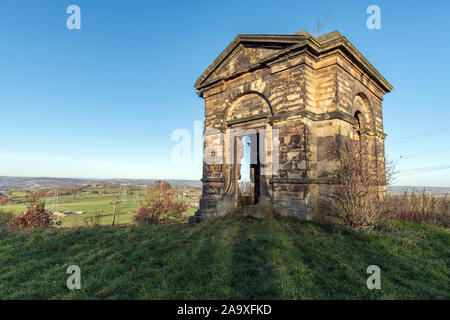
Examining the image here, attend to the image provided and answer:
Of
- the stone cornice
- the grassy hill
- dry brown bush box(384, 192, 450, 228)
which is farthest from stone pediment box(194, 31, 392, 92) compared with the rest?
the grassy hill

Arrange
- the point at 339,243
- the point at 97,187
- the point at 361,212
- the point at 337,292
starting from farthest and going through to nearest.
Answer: the point at 97,187
the point at 361,212
the point at 339,243
the point at 337,292

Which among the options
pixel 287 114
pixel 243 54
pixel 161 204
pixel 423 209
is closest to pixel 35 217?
pixel 161 204

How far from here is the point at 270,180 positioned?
7555 mm

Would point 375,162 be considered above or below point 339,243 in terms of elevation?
above

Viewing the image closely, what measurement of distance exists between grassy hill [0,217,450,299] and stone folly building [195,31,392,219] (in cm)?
168

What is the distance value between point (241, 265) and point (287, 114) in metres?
5.18

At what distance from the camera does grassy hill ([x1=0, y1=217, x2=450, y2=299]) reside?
3.08 meters

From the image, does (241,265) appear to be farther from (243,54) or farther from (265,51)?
(243,54)

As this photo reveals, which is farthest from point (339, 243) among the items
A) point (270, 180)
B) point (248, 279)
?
point (270, 180)

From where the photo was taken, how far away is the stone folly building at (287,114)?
707cm

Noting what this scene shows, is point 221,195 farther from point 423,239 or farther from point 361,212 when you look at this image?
point 423,239

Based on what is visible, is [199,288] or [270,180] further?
[270,180]

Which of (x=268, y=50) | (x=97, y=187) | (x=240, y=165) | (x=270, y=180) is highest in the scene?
(x=268, y=50)
